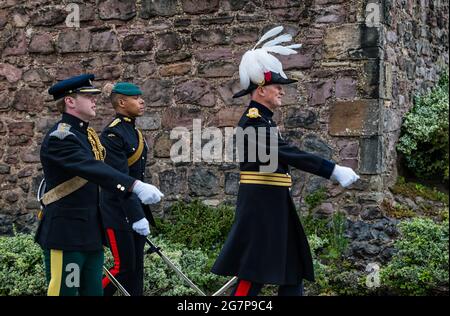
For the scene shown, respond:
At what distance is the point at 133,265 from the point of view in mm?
5617

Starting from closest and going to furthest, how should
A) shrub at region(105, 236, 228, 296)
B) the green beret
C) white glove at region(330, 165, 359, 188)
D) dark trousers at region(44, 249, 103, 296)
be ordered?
dark trousers at region(44, 249, 103, 296) → white glove at region(330, 165, 359, 188) → the green beret → shrub at region(105, 236, 228, 296)

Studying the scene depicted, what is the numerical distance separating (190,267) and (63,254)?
7.85 feet

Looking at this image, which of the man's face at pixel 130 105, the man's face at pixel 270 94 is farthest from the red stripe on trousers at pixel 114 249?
the man's face at pixel 270 94

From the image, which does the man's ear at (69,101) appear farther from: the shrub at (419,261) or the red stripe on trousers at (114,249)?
the shrub at (419,261)

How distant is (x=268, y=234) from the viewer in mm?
5004

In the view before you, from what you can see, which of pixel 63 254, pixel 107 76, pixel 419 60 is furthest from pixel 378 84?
pixel 63 254

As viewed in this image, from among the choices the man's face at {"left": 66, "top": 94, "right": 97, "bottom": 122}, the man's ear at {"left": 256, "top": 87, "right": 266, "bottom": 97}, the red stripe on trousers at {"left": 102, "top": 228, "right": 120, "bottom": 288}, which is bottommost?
the red stripe on trousers at {"left": 102, "top": 228, "right": 120, "bottom": 288}

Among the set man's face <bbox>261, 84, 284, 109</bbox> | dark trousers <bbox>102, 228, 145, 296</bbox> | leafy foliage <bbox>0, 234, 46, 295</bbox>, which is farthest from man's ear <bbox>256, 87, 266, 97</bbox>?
leafy foliage <bbox>0, 234, 46, 295</bbox>

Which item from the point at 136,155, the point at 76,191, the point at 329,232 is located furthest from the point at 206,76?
the point at 76,191

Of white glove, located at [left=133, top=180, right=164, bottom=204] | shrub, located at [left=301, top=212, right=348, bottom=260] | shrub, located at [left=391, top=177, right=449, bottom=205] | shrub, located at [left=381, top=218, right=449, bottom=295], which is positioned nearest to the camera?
white glove, located at [left=133, top=180, right=164, bottom=204]

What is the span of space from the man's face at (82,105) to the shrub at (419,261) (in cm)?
308

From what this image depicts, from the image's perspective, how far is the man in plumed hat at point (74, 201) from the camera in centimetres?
454

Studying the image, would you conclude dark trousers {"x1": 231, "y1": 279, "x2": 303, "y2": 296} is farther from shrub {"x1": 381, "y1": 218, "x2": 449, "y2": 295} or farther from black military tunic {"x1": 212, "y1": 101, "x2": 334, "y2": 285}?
shrub {"x1": 381, "y1": 218, "x2": 449, "y2": 295}

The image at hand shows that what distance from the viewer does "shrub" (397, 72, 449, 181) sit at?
8547 millimetres
